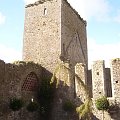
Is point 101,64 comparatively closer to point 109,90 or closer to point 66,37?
point 109,90

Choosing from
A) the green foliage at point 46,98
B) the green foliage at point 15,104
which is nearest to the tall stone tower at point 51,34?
the green foliage at point 46,98

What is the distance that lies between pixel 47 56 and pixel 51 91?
3.00m

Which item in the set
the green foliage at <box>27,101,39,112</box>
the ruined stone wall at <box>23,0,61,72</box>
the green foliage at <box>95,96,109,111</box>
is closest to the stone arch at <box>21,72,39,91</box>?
the green foliage at <box>27,101,39,112</box>

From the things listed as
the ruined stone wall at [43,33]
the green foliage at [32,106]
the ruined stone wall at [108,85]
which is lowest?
the green foliage at [32,106]

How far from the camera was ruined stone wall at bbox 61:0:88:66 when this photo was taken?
20.2 meters

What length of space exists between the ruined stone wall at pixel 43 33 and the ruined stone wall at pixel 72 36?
0.49m

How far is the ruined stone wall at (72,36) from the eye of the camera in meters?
20.2

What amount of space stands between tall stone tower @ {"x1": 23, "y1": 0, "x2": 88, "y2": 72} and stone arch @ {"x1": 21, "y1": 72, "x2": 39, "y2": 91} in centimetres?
145

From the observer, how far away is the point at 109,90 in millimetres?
17094

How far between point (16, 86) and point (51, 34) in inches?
222

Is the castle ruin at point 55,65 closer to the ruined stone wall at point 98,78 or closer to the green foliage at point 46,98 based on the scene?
the ruined stone wall at point 98,78

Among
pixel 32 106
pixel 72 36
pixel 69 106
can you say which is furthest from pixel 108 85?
pixel 72 36

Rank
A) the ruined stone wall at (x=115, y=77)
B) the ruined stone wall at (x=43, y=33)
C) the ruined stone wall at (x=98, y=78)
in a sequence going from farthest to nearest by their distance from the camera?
the ruined stone wall at (x=43, y=33), the ruined stone wall at (x=98, y=78), the ruined stone wall at (x=115, y=77)

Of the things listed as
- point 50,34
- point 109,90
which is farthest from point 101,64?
point 50,34
